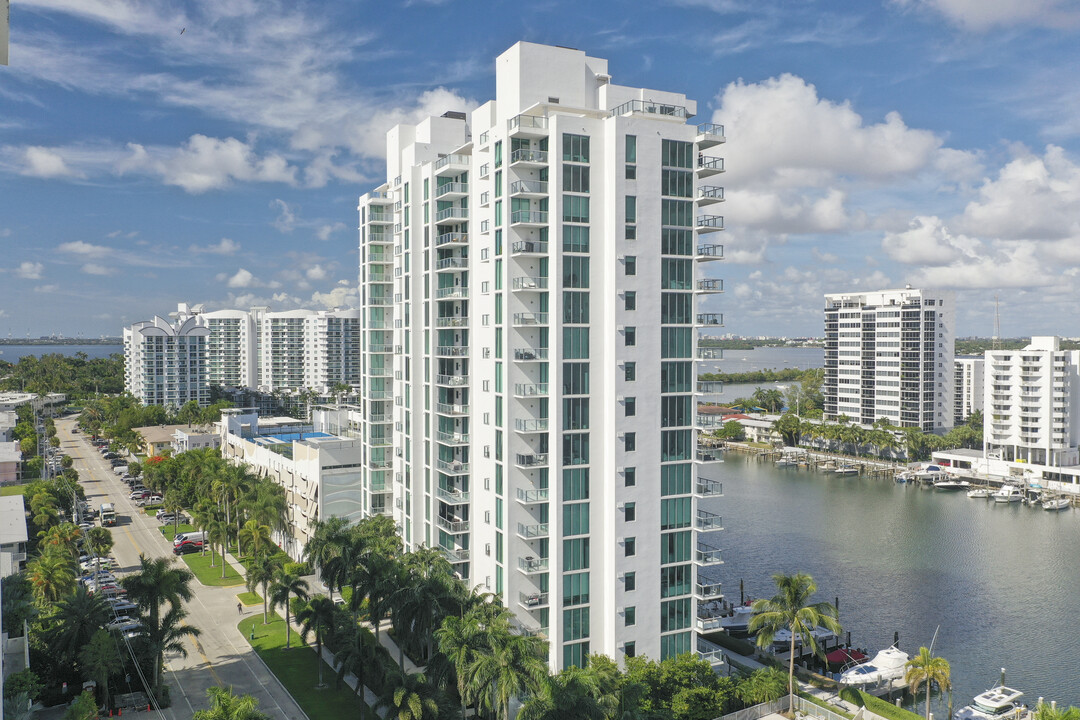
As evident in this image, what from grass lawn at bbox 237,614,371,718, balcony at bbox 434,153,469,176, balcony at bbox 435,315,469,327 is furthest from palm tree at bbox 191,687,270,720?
balcony at bbox 434,153,469,176

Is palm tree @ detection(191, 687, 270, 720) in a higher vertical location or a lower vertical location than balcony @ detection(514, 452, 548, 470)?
lower

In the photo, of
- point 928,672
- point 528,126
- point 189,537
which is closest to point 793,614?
point 928,672

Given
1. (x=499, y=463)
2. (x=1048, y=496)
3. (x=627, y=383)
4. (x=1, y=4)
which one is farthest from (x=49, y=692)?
(x=1048, y=496)

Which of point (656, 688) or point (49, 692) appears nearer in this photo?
point (656, 688)

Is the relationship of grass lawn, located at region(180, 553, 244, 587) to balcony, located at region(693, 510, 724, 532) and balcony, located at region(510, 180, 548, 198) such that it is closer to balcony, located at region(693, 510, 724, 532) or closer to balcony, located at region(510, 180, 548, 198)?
balcony, located at region(693, 510, 724, 532)

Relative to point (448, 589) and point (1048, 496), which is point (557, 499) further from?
point (1048, 496)

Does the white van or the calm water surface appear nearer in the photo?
the calm water surface

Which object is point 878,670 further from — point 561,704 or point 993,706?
point 561,704
